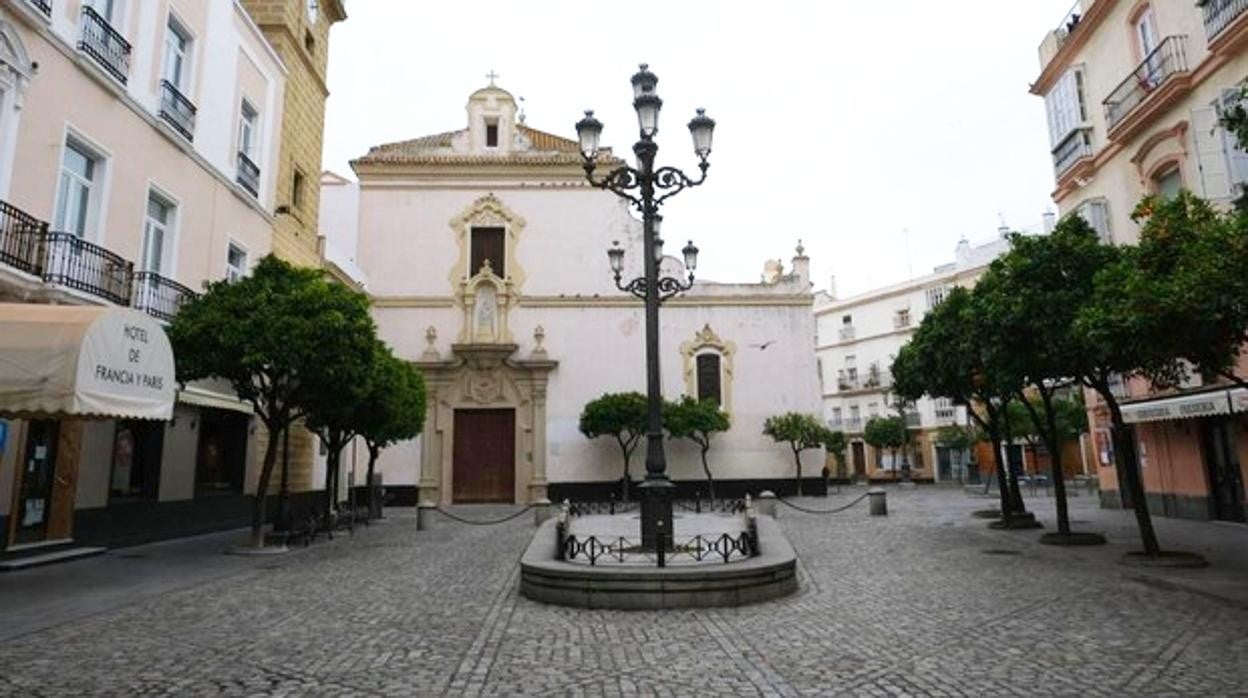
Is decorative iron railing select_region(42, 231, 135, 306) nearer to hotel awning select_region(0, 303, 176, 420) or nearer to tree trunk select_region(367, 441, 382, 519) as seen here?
hotel awning select_region(0, 303, 176, 420)

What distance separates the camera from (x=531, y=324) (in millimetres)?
27453

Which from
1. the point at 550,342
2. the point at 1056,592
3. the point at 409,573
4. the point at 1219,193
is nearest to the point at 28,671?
the point at 409,573

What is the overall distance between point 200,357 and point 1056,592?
11770mm

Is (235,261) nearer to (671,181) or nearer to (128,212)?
(128,212)

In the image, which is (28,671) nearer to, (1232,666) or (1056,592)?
(1232,666)

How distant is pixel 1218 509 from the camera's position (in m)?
15.1

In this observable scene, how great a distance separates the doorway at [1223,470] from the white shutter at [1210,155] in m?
4.89

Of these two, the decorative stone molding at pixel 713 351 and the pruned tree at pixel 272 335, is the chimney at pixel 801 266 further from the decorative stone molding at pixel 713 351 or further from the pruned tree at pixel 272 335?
the pruned tree at pixel 272 335

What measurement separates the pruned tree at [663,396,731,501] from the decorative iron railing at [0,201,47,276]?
17.5m

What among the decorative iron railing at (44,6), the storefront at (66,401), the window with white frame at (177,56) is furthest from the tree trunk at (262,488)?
the window with white frame at (177,56)

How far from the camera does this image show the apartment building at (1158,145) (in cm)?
1296

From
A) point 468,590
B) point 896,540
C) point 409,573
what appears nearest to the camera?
point 468,590

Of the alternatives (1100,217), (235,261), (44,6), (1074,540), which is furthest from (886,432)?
(44,6)

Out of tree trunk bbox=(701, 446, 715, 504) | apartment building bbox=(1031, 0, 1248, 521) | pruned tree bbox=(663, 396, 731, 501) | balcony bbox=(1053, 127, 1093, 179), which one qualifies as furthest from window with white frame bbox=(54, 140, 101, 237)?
balcony bbox=(1053, 127, 1093, 179)
